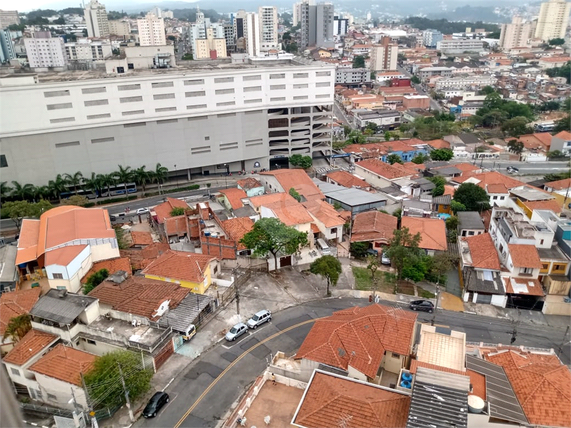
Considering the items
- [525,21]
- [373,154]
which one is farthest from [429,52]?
[373,154]

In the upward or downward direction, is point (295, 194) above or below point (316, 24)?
below

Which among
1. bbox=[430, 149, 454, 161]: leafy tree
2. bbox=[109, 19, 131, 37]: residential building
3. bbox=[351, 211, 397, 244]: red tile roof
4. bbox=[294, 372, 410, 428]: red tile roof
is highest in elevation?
bbox=[109, 19, 131, 37]: residential building

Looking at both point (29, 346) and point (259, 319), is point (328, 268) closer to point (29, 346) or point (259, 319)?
point (259, 319)

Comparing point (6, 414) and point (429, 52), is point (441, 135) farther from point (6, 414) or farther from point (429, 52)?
point (429, 52)

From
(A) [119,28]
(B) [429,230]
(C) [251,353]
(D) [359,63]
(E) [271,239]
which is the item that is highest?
(A) [119,28]

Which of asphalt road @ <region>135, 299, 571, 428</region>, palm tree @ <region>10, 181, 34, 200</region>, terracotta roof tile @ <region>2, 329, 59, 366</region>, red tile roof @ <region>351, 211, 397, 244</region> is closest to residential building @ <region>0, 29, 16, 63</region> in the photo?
palm tree @ <region>10, 181, 34, 200</region>

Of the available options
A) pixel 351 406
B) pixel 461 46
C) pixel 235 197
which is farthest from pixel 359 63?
pixel 351 406

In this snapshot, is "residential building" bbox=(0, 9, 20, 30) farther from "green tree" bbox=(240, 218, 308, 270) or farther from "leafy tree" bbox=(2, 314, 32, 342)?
"green tree" bbox=(240, 218, 308, 270)
